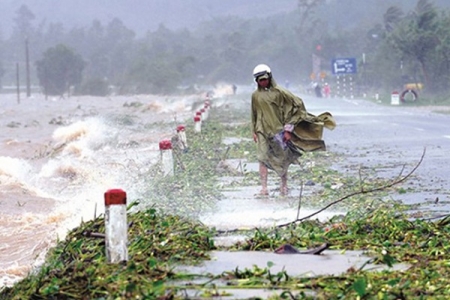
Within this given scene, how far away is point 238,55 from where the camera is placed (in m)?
138

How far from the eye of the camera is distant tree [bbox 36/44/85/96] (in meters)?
109

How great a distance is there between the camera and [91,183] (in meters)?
17.5

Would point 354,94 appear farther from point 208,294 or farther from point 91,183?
point 208,294

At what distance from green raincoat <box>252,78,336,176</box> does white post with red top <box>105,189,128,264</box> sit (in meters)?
6.28

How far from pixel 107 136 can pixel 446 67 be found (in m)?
39.6

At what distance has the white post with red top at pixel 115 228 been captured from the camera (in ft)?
22.9

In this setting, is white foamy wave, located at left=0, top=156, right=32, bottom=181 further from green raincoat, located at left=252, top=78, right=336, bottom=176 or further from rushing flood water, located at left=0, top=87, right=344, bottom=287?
green raincoat, located at left=252, top=78, right=336, bottom=176

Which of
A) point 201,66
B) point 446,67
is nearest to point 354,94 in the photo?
point 446,67

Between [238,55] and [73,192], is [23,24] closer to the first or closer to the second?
[238,55]

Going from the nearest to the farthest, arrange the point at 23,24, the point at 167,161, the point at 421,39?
the point at 167,161 < the point at 421,39 < the point at 23,24

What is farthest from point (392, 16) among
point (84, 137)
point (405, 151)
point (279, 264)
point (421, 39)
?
point (279, 264)

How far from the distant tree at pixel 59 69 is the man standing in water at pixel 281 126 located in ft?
310

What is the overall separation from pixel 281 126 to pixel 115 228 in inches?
254

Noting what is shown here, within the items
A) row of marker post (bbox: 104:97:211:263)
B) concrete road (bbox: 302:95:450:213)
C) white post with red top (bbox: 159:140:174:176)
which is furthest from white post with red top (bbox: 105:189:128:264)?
white post with red top (bbox: 159:140:174:176)
